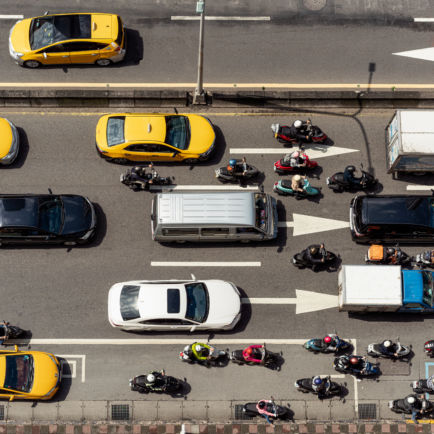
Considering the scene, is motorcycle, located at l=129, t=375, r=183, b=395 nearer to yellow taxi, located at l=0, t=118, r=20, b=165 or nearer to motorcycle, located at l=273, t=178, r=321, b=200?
motorcycle, located at l=273, t=178, r=321, b=200

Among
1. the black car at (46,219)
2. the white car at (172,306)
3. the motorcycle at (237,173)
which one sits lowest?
the white car at (172,306)

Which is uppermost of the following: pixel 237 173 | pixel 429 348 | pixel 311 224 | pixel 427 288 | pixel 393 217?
pixel 237 173

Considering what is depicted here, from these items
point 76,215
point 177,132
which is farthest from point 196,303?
point 177,132

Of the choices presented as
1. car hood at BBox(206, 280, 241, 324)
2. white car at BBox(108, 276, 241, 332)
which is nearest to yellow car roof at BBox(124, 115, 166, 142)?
white car at BBox(108, 276, 241, 332)

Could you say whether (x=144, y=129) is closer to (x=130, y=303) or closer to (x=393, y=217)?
(x=130, y=303)

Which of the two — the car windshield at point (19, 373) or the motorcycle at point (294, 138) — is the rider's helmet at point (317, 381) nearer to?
the motorcycle at point (294, 138)

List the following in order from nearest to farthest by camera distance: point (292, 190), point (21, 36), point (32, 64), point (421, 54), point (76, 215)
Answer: point (76, 215)
point (292, 190)
point (21, 36)
point (32, 64)
point (421, 54)

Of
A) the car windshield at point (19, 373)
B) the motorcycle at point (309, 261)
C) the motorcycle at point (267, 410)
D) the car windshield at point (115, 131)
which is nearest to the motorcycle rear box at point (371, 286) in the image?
the motorcycle at point (309, 261)
